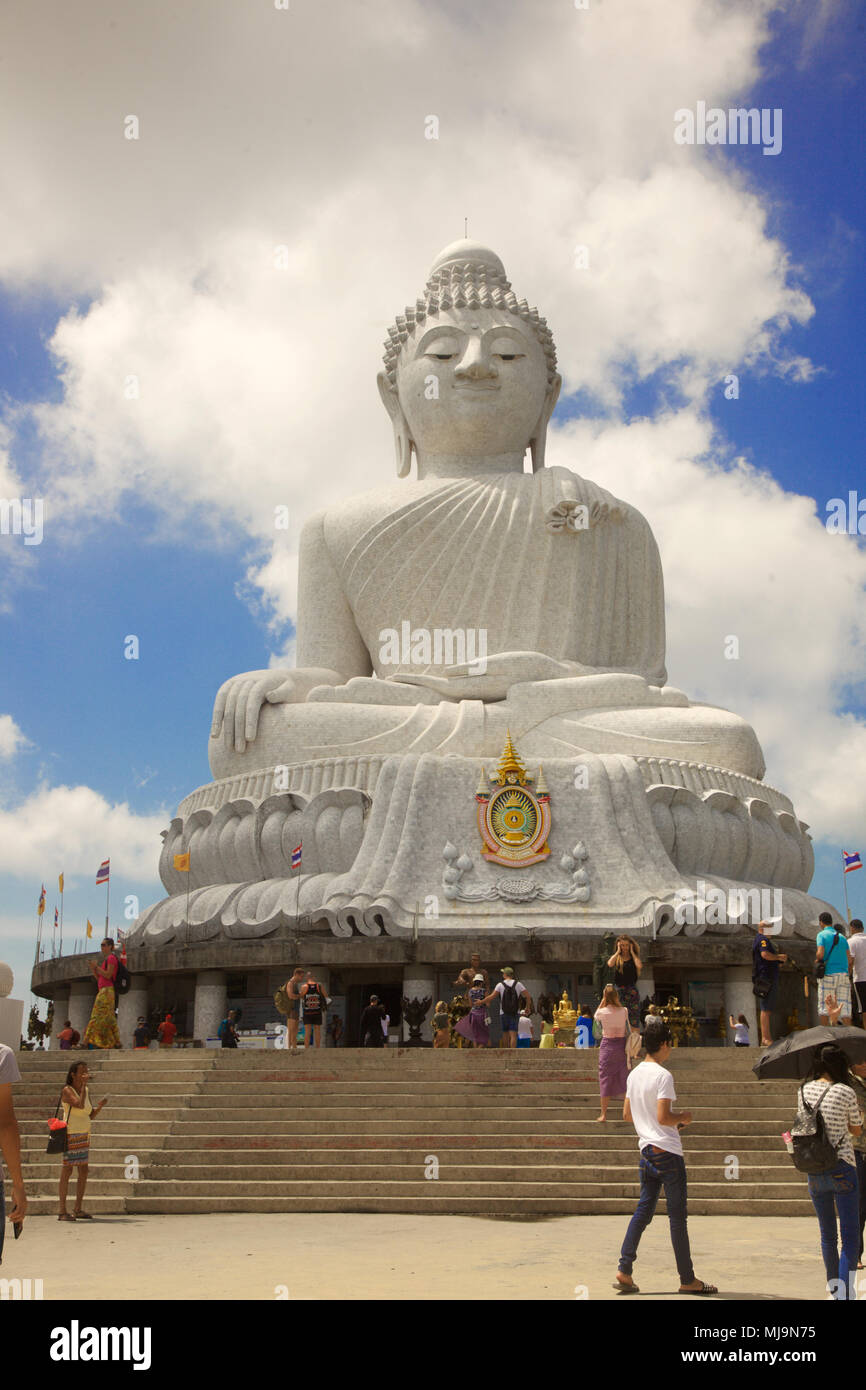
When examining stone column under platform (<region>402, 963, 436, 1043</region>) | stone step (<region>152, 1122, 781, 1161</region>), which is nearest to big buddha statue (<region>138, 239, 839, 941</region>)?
stone column under platform (<region>402, 963, 436, 1043</region>)

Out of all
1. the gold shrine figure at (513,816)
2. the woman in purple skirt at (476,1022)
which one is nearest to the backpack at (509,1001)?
the woman in purple skirt at (476,1022)

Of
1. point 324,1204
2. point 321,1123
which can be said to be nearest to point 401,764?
point 321,1123

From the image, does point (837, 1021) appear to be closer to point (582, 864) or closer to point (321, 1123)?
point (321, 1123)

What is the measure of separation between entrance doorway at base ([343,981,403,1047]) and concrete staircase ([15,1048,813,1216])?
623 centimetres

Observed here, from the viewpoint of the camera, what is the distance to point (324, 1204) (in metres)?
9.13

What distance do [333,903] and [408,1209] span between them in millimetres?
8565

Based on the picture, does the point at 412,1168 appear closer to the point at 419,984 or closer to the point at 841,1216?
the point at 841,1216

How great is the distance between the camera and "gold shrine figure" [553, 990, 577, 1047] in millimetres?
14703

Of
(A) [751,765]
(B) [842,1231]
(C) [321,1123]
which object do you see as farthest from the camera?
(A) [751,765]

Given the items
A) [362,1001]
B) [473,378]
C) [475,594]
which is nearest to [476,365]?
[473,378]

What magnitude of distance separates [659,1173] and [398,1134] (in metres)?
4.49

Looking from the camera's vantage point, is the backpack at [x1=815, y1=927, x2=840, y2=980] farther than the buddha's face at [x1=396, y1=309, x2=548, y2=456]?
No

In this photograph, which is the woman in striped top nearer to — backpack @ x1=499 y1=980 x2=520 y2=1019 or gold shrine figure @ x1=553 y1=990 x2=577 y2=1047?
backpack @ x1=499 y1=980 x2=520 y2=1019

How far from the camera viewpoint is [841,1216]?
18.4 feet
